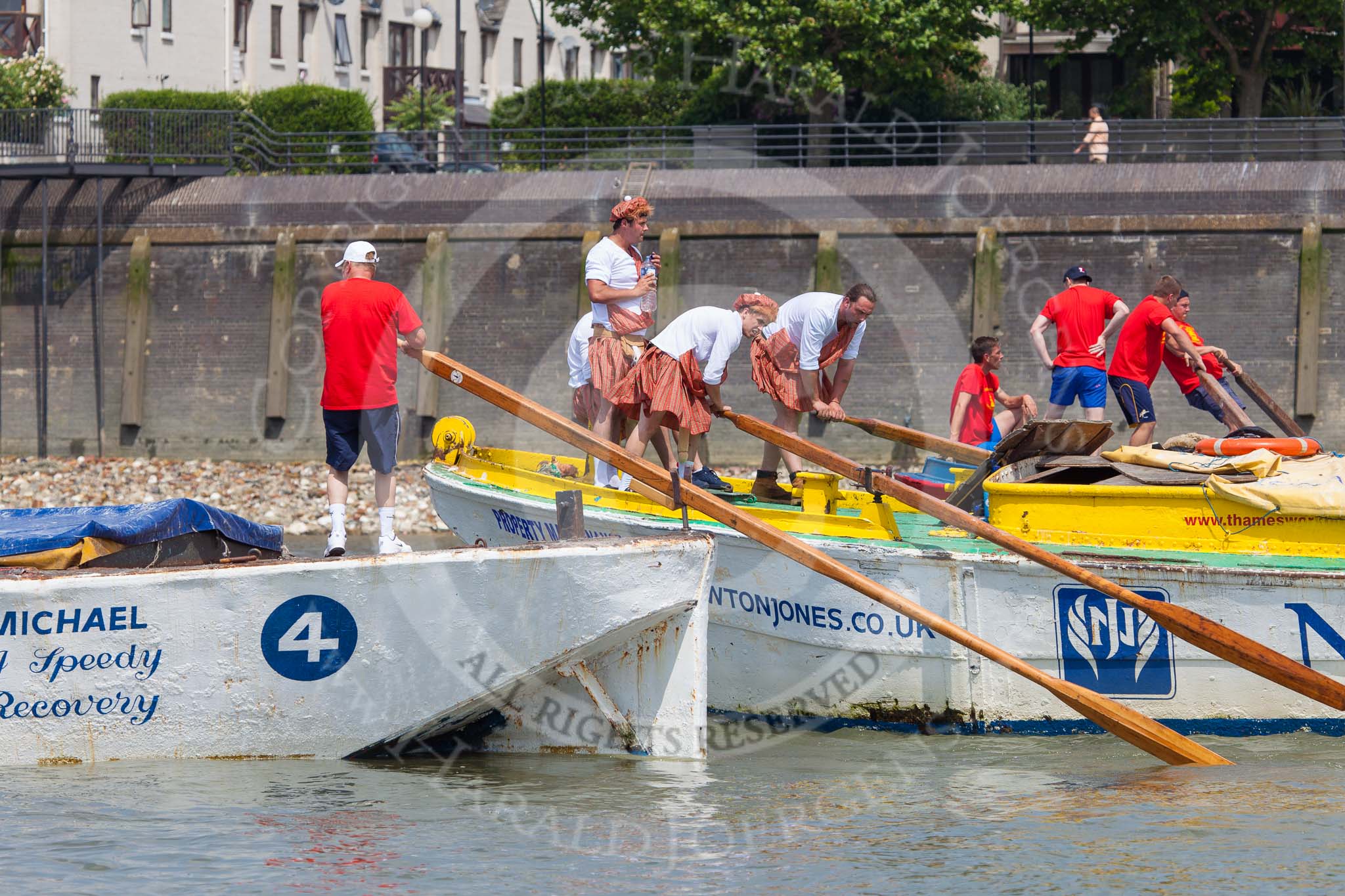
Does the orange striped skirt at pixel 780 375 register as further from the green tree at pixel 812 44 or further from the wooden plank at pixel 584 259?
the green tree at pixel 812 44

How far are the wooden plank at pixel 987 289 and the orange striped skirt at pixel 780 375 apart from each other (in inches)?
449

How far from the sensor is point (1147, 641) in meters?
8.16

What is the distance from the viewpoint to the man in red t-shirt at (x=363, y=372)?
312 inches

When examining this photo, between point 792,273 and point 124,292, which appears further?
point 124,292

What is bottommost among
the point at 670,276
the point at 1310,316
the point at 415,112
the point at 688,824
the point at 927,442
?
the point at 688,824

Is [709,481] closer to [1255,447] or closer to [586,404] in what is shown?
[586,404]

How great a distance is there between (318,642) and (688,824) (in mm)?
1788

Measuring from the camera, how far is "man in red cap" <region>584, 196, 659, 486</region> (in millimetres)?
10141

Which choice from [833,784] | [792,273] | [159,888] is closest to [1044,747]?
[833,784]

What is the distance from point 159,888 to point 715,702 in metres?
3.61

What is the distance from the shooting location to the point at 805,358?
10.3 m

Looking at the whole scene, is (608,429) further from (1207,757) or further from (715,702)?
(1207,757)

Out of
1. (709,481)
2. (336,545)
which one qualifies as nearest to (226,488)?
(709,481)

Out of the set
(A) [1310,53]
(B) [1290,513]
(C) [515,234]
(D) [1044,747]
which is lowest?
(D) [1044,747]
